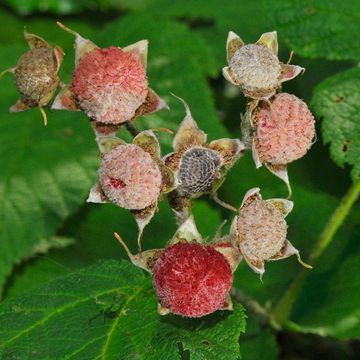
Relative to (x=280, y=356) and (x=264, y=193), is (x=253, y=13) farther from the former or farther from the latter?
(x=280, y=356)

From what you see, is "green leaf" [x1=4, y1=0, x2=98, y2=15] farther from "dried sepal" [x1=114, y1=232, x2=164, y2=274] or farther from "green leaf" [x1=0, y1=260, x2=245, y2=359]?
"dried sepal" [x1=114, y1=232, x2=164, y2=274]

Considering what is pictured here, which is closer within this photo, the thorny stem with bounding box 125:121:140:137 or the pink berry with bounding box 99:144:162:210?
the pink berry with bounding box 99:144:162:210

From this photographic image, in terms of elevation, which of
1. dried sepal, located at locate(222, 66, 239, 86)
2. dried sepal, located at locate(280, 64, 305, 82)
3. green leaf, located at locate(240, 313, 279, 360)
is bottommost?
green leaf, located at locate(240, 313, 279, 360)

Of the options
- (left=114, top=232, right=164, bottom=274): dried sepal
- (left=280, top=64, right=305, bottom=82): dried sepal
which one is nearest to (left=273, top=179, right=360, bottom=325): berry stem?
(left=280, top=64, right=305, bottom=82): dried sepal

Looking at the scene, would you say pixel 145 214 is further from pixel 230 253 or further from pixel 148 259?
pixel 230 253

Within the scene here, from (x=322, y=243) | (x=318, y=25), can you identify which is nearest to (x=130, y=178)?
(x=322, y=243)

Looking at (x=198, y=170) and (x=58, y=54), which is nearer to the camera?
(x=198, y=170)

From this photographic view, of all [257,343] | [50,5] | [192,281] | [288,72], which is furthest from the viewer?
[50,5]

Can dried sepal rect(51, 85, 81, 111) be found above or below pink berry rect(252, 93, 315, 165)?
below
